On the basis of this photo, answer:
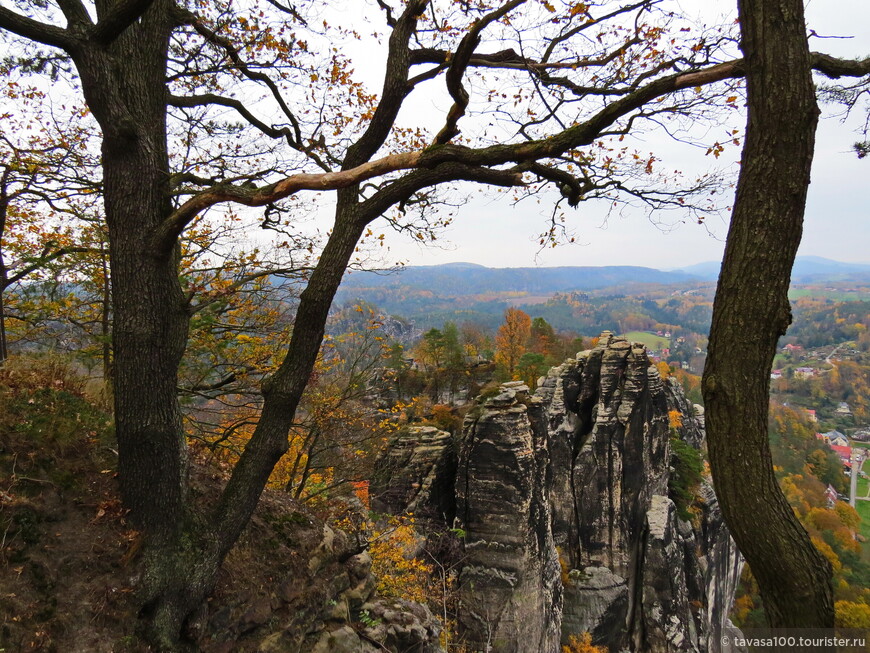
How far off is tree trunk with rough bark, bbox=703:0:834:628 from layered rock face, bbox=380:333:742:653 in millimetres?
11036

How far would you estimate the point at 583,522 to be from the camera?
18.9 m

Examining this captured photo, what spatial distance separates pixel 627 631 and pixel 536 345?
22.4 meters

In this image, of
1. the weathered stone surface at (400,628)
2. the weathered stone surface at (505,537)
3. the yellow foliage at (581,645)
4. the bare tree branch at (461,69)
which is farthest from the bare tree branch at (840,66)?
the yellow foliage at (581,645)

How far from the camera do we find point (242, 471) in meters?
3.61

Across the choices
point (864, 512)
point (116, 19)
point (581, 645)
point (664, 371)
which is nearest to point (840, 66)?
point (116, 19)

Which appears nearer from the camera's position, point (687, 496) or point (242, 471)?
point (242, 471)

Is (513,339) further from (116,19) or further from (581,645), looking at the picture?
(116,19)

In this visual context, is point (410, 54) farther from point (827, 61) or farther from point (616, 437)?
point (616, 437)

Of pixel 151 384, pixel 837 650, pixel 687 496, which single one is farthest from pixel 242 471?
pixel 687 496

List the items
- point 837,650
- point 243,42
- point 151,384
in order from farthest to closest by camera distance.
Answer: point 243,42 < point 151,384 < point 837,650

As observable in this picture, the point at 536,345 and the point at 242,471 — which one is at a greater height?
the point at 242,471

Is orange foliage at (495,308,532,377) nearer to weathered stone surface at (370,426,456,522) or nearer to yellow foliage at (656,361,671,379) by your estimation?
yellow foliage at (656,361,671,379)

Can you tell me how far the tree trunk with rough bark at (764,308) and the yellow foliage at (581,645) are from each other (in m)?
18.4

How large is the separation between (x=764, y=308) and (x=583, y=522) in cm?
1954
